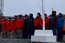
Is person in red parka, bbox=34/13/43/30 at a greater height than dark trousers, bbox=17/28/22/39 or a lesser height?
greater

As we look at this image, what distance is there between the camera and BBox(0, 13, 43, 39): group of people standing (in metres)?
20.8

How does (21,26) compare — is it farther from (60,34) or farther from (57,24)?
(60,34)

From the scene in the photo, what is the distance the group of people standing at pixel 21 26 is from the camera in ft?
Answer: 68.2

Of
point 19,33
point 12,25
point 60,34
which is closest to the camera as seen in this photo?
point 60,34

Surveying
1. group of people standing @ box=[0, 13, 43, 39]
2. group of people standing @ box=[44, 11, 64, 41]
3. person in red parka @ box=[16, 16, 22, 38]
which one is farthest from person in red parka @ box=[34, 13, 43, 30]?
person in red parka @ box=[16, 16, 22, 38]

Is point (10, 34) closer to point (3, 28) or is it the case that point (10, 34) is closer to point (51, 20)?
point (3, 28)

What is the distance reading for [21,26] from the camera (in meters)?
21.1

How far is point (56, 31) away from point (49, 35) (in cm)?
298

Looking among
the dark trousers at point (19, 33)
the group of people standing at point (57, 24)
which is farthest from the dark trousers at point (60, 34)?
the dark trousers at point (19, 33)

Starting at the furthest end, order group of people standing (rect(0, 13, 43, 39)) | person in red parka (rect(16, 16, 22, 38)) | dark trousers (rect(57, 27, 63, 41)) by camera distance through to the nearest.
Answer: person in red parka (rect(16, 16, 22, 38)), group of people standing (rect(0, 13, 43, 39)), dark trousers (rect(57, 27, 63, 41))

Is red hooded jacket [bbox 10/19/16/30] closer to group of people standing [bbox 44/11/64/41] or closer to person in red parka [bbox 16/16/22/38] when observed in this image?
person in red parka [bbox 16/16/22/38]

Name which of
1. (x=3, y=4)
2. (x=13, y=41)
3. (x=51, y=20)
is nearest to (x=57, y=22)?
(x=51, y=20)

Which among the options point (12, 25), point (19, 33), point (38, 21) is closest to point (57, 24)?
point (38, 21)

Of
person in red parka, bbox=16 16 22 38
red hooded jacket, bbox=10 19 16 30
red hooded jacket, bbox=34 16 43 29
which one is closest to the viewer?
A: red hooded jacket, bbox=34 16 43 29
